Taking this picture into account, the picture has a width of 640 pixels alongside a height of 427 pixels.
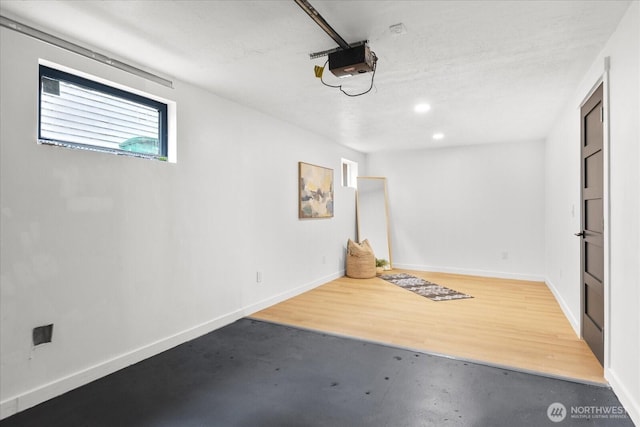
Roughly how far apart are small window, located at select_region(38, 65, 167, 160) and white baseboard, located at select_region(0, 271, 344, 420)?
60.0 inches

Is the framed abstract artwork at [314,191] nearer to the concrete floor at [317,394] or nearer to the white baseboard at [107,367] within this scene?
the white baseboard at [107,367]

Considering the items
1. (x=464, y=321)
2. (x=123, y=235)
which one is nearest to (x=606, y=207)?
(x=464, y=321)

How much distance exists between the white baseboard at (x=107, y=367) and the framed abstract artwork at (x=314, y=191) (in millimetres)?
1571

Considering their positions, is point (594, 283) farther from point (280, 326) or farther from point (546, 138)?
point (546, 138)

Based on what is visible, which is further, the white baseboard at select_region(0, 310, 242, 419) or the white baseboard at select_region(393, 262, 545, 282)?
the white baseboard at select_region(393, 262, 545, 282)

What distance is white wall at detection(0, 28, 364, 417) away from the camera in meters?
2.07

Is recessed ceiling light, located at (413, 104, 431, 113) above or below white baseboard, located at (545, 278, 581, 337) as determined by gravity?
above

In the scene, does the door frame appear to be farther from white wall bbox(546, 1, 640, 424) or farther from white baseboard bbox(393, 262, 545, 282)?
white baseboard bbox(393, 262, 545, 282)

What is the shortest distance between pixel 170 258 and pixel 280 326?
1258 mm

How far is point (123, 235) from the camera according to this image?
2.62m

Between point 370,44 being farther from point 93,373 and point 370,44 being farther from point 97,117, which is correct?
point 93,373

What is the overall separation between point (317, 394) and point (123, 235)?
1.80 metres

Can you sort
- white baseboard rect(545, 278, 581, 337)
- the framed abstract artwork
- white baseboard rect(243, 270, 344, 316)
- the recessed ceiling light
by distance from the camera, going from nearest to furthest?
white baseboard rect(545, 278, 581, 337), the recessed ceiling light, white baseboard rect(243, 270, 344, 316), the framed abstract artwork

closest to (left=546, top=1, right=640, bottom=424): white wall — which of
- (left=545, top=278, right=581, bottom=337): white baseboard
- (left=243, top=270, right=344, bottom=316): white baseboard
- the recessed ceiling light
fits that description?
(left=545, top=278, right=581, bottom=337): white baseboard
